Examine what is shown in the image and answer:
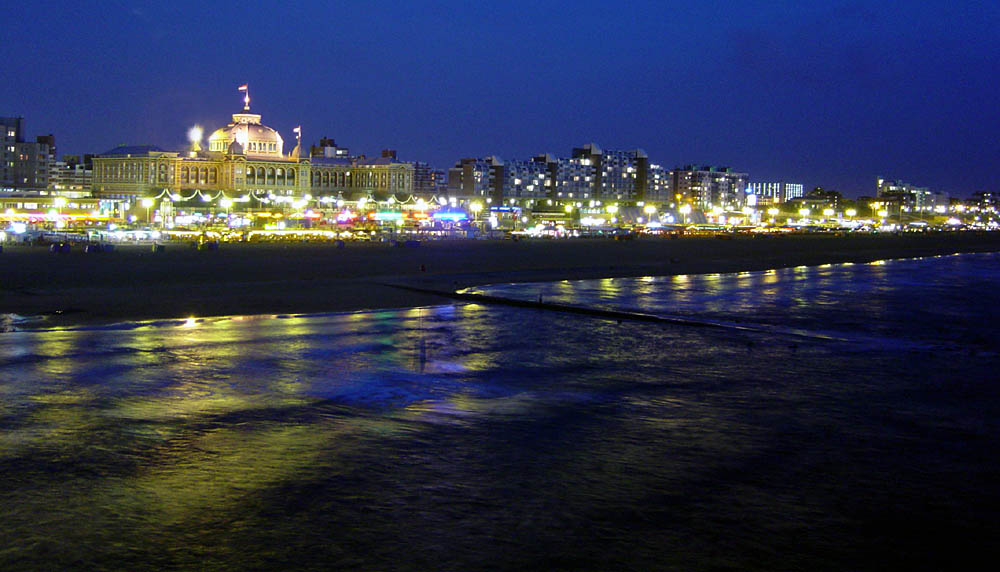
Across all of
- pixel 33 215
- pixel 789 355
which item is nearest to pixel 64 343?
pixel 789 355

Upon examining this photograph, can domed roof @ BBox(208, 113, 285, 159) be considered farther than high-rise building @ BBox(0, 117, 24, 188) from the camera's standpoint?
No

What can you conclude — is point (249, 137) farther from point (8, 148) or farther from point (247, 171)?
point (8, 148)

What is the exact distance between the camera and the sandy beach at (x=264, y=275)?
24.7 metres

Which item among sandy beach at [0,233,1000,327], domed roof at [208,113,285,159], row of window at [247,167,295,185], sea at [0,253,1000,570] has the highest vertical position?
domed roof at [208,113,285,159]

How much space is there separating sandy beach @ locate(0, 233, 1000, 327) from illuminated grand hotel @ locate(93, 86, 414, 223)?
7017 cm

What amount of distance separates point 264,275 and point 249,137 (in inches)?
4499

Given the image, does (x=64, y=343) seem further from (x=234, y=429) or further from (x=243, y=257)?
(x=243, y=257)

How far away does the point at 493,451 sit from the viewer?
9805 millimetres

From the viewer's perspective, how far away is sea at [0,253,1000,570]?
6.96 meters

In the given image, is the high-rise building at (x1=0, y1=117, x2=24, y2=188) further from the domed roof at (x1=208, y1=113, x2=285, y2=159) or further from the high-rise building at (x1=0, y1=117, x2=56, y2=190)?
the domed roof at (x1=208, y1=113, x2=285, y2=159)

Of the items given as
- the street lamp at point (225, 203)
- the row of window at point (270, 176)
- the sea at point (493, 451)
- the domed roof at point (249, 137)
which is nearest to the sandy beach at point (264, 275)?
the sea at point (493, 451)

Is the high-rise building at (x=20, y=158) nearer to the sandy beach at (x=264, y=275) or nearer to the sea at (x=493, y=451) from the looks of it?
the sandy beach at (x=264, y=275)

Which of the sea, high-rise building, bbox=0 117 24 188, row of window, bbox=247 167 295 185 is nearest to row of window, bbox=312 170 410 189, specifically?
row of window, bbox=247 167 295 185

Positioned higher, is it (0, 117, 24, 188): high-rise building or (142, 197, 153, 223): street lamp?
(0, 117, 24, 188): high-rise building
